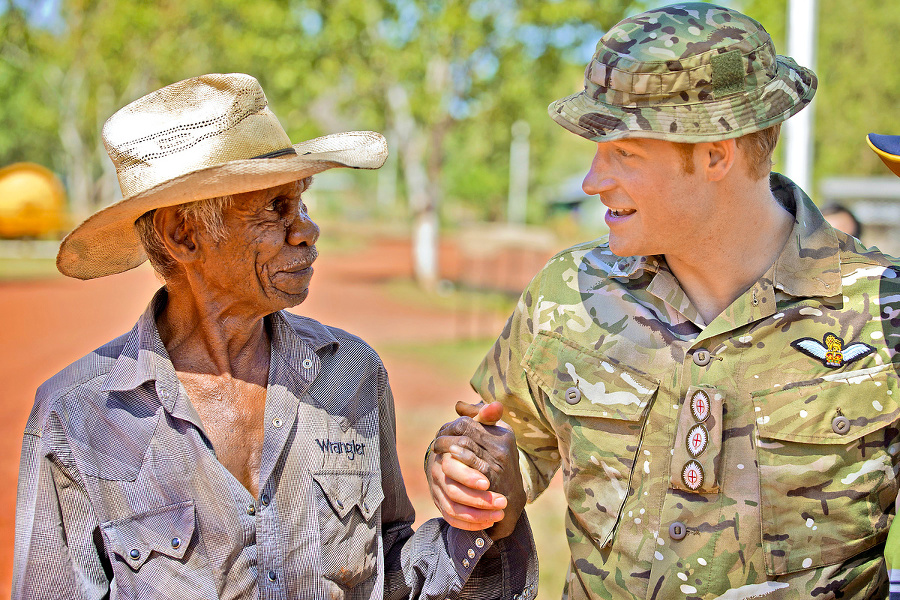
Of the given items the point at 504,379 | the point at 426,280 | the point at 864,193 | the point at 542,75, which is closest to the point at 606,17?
the point at 542,75

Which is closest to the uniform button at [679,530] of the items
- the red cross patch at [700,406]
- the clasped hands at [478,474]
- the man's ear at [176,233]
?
the red cross patch at [700,406]

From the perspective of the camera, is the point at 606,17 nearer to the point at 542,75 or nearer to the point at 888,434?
the point at 542,75

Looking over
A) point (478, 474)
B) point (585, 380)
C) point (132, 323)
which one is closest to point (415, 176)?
point (132, 323)

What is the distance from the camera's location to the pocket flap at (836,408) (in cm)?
212

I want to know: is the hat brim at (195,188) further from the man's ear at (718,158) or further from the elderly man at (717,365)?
the man's ear at (718,158)

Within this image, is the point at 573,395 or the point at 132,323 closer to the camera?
the point at 573,395

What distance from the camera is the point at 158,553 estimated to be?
2002mm

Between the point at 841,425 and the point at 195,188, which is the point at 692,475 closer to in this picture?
the point at 841,425

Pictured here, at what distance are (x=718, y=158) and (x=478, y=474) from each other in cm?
102

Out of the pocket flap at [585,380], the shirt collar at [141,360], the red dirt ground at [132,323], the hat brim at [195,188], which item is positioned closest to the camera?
the hat brim at [195,188]

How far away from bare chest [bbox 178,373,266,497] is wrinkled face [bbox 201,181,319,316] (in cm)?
23

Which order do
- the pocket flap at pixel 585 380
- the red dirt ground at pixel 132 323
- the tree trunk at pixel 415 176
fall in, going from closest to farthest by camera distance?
the pocket flap at pixel 585 380, the red dirt ground at pixel 132 323, the tree trunk at pixel 415 176

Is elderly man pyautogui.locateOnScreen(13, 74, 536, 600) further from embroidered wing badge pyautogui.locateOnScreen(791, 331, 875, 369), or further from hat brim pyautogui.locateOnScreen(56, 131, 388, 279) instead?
embroidered wing badge pyautogui.locateOnScreen(791, 331, 875, 369)

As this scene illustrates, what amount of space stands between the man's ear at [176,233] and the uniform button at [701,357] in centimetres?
134
